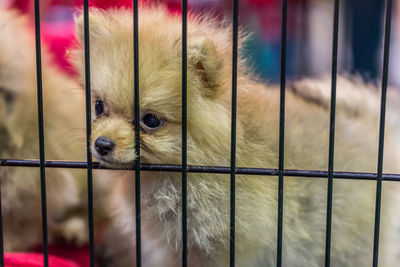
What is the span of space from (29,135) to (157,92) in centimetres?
70

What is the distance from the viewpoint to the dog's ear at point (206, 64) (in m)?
Answer: 1.11

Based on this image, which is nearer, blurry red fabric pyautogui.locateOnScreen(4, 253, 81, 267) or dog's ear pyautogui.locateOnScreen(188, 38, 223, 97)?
dog's ear pyautogui.locateOnScreen(188, 38, 223, 97)

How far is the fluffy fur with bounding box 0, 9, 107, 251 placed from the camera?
62.7 inches

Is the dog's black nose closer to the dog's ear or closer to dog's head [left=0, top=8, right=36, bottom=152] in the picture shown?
the dog's ear

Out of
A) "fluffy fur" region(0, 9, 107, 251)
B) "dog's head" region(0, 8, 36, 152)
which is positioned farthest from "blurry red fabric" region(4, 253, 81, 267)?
"dog's head" region(0, 8, 36, 152)

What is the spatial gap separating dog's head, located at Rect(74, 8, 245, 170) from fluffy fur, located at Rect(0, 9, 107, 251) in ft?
1.21

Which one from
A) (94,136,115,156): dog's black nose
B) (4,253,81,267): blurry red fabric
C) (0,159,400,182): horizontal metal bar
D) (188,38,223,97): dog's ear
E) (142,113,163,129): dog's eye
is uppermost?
(188,38,223,97): dog's ear

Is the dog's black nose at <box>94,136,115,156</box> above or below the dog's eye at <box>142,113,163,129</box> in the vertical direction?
below

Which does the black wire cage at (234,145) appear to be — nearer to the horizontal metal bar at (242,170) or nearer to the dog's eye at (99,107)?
the horizontal metal bar at (242,170)

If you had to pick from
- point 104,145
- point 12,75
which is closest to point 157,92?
Answer: point 104,145

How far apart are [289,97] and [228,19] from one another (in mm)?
309

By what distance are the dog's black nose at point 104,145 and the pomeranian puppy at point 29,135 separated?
0.46m

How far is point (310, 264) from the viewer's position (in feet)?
4.55

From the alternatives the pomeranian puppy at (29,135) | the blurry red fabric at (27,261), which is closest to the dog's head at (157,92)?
the pomeranian puppy at (29,135)
